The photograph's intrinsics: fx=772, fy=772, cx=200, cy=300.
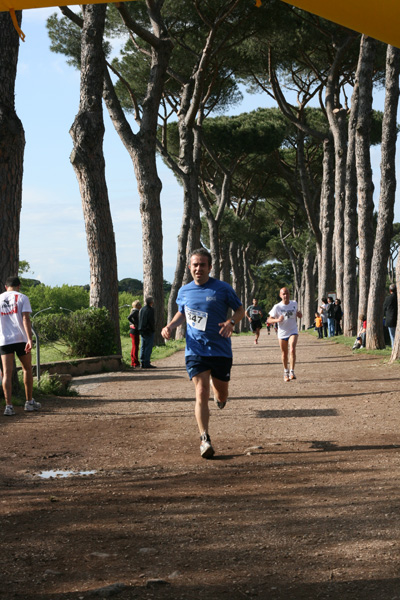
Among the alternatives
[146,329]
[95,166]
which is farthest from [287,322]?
[95,166]

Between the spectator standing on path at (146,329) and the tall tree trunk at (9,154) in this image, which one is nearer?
the tall tree trunk at (9,154)

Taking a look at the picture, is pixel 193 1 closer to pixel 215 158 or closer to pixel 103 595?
pixel 215 158

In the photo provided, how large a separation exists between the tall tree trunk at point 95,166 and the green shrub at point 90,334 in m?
0.35

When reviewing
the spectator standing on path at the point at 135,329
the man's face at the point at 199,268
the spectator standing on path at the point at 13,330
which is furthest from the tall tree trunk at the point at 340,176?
the man's face at the point at 199,268

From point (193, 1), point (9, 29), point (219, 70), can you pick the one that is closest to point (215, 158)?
point (219, 70)

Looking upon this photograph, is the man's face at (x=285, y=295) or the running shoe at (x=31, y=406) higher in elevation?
the man's face at (x=285, y=295)

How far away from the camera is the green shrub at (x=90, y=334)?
16406mm

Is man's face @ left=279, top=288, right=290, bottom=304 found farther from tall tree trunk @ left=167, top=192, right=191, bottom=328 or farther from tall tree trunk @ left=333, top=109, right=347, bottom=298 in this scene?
tall tree trunk @ left=333, top=109, right=347, bottom=298

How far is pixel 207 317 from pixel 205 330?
113 mm

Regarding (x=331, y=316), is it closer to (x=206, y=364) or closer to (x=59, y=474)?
(x=206, y=364)

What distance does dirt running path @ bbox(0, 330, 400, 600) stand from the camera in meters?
3.39

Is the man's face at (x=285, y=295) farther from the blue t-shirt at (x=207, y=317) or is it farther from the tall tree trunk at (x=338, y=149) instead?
the tall tree trunk at (x=338, y=149)

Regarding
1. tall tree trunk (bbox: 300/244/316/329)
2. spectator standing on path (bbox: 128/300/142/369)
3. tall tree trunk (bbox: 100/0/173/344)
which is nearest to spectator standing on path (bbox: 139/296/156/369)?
spectator standing on path (bbox: 128/300/142/369)

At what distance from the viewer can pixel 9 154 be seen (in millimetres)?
10086
